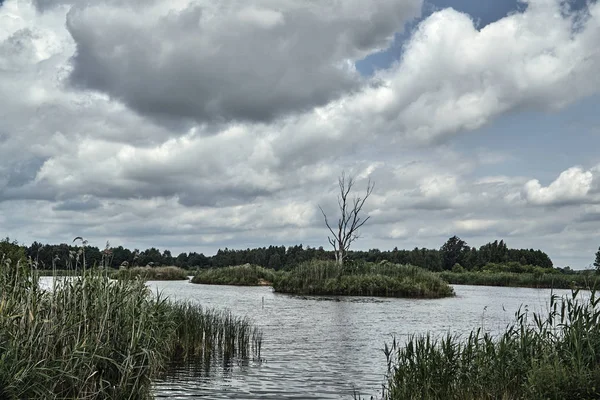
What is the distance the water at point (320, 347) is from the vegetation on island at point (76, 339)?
11.3 ft

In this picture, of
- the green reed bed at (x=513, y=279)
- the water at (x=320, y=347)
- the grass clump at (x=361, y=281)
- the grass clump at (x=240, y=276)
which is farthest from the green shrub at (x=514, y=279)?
the water at (x=320, y=347)

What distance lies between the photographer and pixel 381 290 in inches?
2099

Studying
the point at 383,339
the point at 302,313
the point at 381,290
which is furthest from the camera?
the point at 381,290

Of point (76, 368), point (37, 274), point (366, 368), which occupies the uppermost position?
point (37, 274)

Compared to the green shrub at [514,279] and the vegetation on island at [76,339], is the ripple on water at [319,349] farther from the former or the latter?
the green shrub at [514,279]

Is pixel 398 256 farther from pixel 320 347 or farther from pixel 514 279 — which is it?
pixel 320 347

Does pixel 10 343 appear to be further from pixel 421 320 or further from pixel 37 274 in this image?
pixel 421 320

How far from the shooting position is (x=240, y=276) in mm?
72062

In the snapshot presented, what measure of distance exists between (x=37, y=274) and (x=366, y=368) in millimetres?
10548

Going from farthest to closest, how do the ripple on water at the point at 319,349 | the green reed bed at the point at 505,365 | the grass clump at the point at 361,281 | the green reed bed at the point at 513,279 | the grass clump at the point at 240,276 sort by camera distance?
the green reed bed at the point at 513,279 → the grass clump at the point at 240,276 → the grass clump at the point at 361,281 → the ripple on water at the point at 319,349 → the green reed bed at the point at 505,365

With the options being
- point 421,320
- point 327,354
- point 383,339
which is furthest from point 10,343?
point 421,320

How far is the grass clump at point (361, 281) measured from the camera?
52906 millimetres

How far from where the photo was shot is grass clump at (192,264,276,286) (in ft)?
236

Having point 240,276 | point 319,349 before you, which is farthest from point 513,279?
point 319,349
